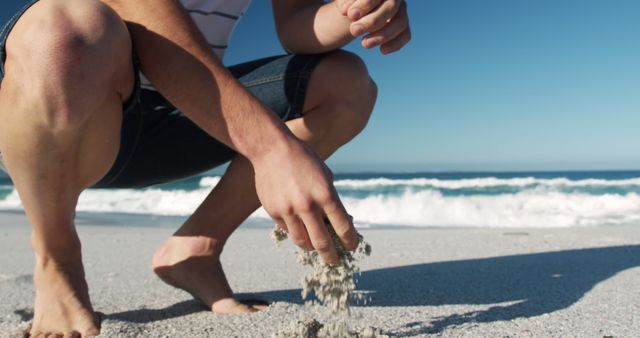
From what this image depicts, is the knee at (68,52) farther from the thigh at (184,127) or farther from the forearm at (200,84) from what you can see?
the thigh at (184,127)

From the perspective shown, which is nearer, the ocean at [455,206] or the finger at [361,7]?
the finger at [361,7]

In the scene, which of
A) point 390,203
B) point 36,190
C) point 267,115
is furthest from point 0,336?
point 390,203

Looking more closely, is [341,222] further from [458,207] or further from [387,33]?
[458,207]

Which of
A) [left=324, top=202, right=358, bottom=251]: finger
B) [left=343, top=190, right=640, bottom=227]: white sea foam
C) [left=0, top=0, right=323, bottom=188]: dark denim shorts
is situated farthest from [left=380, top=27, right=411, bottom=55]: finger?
[left=343, top=190, right=640, bottom=227]: white sea foam

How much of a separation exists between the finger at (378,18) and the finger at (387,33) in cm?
2

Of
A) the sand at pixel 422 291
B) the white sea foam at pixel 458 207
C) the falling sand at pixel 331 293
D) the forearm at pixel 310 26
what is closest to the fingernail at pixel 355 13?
the forearm at pixel 310 26

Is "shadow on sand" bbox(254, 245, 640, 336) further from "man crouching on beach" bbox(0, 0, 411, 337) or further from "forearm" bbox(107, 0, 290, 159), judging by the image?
"forearm" bbox(107, 0, 290, 159)

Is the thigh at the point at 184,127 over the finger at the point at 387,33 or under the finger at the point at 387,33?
under

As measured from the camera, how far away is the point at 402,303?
1.67m

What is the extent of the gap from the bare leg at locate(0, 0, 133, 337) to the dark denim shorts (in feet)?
0.89

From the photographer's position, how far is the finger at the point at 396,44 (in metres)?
1.34

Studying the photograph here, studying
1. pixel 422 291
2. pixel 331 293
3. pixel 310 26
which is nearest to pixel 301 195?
pixel 331 293

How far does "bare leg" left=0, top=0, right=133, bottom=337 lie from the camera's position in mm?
1049

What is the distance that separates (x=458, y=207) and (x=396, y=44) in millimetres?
9883
